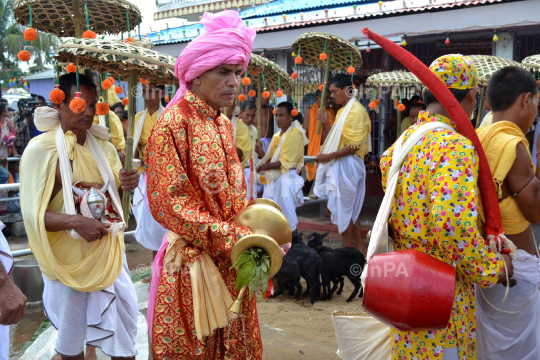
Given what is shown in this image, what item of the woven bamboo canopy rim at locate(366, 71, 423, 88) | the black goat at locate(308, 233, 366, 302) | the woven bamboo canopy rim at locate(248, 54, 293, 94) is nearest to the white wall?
the woven bamboo canopy rim at locate(366, 71, 423, 88)

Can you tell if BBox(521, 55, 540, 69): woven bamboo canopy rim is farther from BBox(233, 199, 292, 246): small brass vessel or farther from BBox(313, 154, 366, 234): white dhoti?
BBox(233, 199, 292, 246): small brass vessel

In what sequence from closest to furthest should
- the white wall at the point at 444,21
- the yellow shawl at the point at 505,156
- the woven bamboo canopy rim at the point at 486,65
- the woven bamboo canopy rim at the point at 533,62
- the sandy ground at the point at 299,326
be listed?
1. the yellow shawl at the point at 505,156
2. the sandy ground at the point at 299,326
3. the woven bamboo canopy rim at the point at 533,62
4. the woven bamboo canopy rim at the point at 486,65
5. the white wall at the point at 444,21

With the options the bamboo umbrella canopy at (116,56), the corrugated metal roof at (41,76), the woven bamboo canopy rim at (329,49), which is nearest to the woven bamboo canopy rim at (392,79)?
the woven bamboo canopy rim at (329,49)

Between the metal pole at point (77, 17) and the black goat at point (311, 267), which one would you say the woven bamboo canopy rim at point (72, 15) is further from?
the black goat at point (311, 267)

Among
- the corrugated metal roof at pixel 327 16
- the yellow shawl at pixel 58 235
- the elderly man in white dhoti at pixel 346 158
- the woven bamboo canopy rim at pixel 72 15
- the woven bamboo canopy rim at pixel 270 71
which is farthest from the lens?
the corrugated metal roof at pixel 327 16

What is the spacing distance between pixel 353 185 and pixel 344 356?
11.9 ft

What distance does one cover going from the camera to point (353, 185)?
6.50 m

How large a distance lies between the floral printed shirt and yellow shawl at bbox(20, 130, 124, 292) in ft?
5.46

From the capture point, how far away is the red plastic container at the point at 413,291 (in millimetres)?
1992

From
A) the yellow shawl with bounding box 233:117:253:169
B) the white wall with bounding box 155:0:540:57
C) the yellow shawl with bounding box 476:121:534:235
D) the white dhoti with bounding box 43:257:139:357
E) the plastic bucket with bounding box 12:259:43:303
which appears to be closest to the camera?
the yellow shawl with bounding box 476:121:534:235

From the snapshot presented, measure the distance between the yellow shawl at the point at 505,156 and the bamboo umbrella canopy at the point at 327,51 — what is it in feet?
11.8

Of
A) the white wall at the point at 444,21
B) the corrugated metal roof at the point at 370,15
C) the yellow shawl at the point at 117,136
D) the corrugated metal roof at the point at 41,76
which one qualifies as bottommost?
the yellow shawl at the point at 117,136

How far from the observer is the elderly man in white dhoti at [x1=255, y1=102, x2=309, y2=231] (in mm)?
6746

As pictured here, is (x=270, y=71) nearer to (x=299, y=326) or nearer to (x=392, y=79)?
(x=392, y=79)
